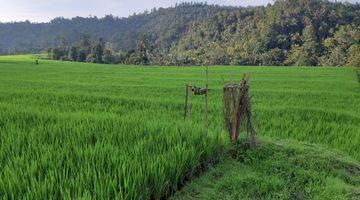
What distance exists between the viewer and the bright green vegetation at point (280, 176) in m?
4.90

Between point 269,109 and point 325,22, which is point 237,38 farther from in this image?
point 269,109

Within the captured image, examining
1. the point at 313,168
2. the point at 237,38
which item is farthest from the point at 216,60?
the point at 313,168

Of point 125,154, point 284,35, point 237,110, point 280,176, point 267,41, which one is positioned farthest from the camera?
point 284,35

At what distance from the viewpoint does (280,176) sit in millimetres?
5555

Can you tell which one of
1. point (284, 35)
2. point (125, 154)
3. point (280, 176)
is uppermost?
point (284, 35)

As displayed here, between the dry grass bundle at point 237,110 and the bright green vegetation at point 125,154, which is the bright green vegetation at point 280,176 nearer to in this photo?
the bright green vegetation at point 125,154

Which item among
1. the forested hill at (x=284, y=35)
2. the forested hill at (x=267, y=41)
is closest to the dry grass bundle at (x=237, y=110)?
the forested hill at (x=267, y=41)

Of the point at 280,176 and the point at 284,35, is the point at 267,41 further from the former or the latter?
the point at 280,176

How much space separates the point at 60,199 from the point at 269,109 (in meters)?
8.67

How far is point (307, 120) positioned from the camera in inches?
394

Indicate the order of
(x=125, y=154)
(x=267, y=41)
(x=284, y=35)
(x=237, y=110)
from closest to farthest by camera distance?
(x=125, y=154) → (x=237, y=110) → (x=267, y=41) → (x=284, y=35)

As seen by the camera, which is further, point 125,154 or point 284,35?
point 284,35

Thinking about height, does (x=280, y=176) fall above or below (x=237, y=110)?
below

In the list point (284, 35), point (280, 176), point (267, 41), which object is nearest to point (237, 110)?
point (280, 176)
